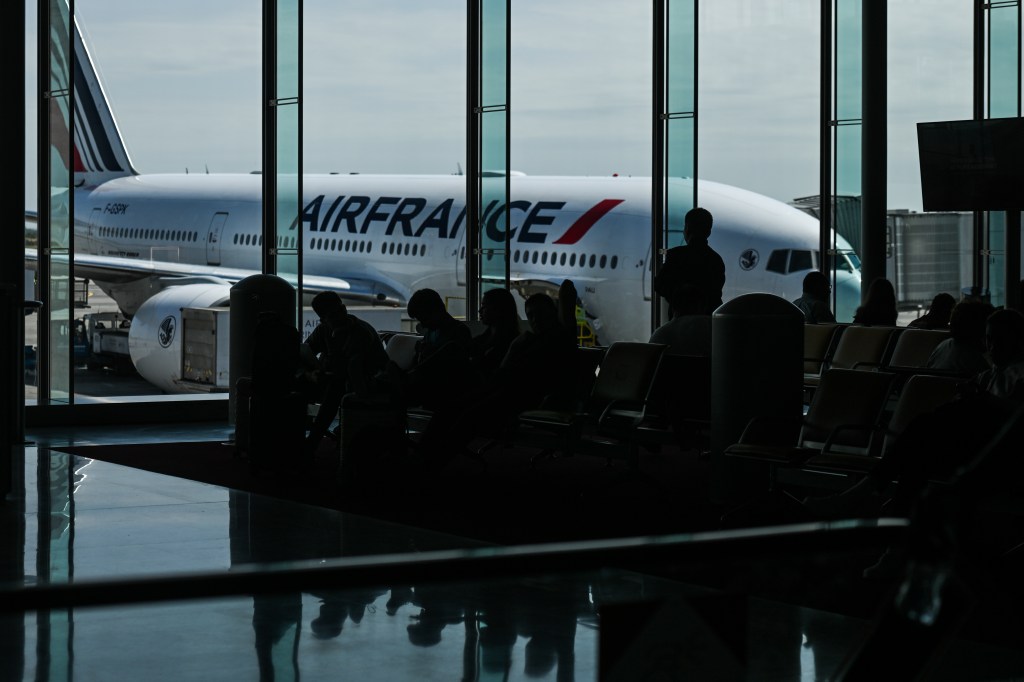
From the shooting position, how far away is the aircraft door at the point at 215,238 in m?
21.0

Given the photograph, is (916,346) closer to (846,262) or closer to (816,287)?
(816,287)

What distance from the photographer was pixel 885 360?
791cm

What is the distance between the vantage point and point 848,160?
39.6 feet

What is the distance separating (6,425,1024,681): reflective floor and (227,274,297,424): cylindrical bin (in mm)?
2999

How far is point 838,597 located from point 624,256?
48.5 feet

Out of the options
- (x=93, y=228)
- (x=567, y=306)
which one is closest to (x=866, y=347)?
(x=567, y=306)

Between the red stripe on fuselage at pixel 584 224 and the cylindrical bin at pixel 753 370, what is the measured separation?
10.5 m

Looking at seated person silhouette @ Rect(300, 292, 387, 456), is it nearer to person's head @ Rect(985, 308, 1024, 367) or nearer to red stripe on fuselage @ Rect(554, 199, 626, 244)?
person's head @ Rect(985, 308, 1024, 367)

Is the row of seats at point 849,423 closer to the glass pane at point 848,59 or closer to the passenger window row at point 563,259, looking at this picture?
the glass pane at point 848,59

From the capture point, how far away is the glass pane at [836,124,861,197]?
12023mm

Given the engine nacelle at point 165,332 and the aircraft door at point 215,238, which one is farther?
the aircraft door at point 215,238

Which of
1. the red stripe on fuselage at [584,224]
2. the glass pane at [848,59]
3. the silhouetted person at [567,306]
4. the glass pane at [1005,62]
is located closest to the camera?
the silhouetted person at [567,306]

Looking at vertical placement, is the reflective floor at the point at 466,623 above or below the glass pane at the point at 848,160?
below

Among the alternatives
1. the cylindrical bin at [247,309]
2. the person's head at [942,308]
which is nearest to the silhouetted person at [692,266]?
the person's head at [942,308]
